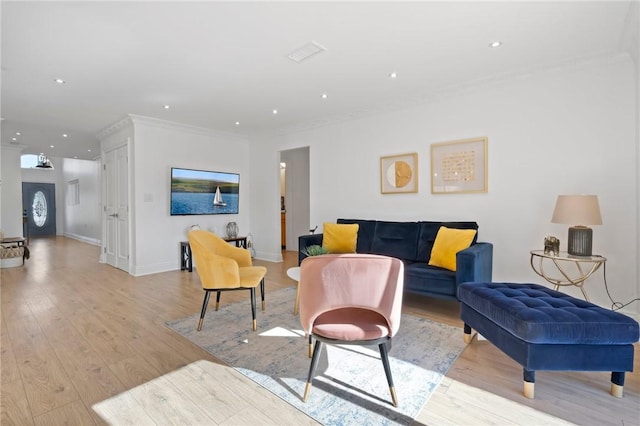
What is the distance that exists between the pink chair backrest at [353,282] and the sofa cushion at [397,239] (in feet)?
7.25

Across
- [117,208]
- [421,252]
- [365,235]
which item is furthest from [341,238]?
[117,208]

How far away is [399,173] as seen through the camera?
4.32m

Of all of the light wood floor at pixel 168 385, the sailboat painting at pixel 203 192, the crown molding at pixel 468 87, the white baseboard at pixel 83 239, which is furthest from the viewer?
the white baseboard at pixel 83 239

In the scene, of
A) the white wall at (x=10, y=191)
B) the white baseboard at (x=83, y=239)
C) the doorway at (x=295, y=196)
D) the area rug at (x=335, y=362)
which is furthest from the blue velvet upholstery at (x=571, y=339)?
the white baseboard at (x=83, y=239)

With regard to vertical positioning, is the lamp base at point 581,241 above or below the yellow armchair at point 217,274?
above

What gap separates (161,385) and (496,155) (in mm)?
3870

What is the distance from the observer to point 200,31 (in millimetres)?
2439

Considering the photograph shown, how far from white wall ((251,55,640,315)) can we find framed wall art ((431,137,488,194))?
0.26 ft

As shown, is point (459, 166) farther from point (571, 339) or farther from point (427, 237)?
point (571, 339)

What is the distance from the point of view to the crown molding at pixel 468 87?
9.67 ft

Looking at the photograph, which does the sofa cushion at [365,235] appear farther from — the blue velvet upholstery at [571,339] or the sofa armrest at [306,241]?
the blue velvet upholstery at [571,339]

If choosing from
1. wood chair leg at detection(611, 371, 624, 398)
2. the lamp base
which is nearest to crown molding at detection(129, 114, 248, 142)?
the lamp base

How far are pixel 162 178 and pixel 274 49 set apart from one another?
3475 millimetres

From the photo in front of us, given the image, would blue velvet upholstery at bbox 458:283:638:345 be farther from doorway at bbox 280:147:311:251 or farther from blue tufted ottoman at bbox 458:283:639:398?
doorway at bbox 280:147:311:251
